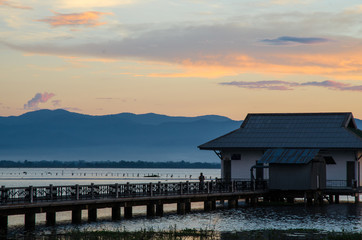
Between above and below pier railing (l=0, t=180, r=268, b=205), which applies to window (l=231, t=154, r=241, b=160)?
above

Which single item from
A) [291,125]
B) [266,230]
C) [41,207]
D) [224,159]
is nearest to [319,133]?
[291,125]

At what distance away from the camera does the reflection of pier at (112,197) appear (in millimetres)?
38562

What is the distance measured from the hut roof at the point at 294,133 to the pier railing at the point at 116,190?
424 centimetres

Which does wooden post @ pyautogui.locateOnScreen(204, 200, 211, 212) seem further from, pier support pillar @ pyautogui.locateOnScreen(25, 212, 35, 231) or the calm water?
pier support pillar @ pyautogui.locateOnScreen(25, 212, 35, 231)

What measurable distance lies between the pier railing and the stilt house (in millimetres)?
2450

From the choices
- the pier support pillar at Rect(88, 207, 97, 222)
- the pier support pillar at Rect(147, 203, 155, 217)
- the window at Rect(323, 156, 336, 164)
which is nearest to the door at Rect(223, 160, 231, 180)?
the window at Rect(323, 156, 336, 164)

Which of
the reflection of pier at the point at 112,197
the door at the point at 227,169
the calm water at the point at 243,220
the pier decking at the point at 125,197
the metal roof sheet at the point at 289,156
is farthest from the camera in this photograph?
the door at the point at 227,169

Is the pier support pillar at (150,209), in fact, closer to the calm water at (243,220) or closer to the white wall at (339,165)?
the calm water at (243,220)

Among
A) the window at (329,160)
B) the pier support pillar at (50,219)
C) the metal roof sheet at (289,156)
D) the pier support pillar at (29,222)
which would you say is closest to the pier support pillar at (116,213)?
the pier support pillar at (50,219)

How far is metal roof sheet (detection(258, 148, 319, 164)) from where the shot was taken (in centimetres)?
5691

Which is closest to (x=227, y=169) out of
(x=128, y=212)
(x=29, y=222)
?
(x=128, y=212)

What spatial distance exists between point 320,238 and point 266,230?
14.4ft

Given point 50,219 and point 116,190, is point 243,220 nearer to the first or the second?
point 116,190

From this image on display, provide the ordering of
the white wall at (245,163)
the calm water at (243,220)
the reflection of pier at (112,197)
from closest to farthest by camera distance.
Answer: the reflection of pier at (112,197) → the calm water at (243,220) → the white wall at (245,163)
